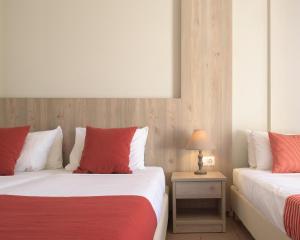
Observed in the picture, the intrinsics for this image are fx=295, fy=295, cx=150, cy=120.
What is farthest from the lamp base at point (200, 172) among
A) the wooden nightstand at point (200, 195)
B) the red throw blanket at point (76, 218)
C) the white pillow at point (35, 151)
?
the white pillow at point (35, 151)

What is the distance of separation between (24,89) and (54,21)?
2.57 feet

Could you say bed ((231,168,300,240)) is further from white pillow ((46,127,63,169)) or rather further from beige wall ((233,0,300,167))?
white pillow ((46,127,63,169))

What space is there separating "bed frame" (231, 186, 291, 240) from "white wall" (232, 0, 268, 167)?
42 centimetres

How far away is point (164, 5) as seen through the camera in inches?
120

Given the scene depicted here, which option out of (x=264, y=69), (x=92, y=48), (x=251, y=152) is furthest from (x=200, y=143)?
(x=92, y=48)

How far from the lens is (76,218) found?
121 centimetres

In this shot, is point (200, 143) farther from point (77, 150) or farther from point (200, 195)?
point (77, 150)

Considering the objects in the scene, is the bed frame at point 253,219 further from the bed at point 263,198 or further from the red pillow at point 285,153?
the red pillow at point 285,153

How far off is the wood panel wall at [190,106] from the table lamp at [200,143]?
0.54ft

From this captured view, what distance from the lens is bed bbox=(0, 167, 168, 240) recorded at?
165 centimetres

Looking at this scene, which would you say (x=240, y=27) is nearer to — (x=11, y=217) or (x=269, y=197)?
(x=269, y=197)

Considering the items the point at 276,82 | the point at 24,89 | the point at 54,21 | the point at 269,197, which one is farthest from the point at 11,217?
the point at 276,82

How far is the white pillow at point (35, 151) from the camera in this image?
2.63 metres

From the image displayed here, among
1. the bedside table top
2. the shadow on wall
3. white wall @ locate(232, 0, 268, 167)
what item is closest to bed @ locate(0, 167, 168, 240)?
the bedside table top
